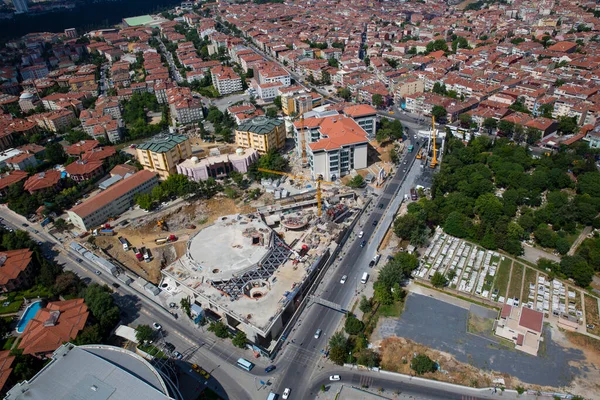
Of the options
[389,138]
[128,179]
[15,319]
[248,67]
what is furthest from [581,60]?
[15,319]

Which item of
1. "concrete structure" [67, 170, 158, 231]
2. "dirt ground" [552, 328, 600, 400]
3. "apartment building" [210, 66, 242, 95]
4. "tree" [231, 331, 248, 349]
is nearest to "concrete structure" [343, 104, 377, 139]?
"concrete structure" [67, 170, 158, 231]

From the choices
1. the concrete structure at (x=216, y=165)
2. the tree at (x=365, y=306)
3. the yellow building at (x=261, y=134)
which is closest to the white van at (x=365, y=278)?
the tree at (x=365, y=306)

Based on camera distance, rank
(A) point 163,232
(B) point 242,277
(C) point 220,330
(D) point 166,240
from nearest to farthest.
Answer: (C) point 220,330, (B) point 242,277, (D) point 166,240, (A) point 163,232

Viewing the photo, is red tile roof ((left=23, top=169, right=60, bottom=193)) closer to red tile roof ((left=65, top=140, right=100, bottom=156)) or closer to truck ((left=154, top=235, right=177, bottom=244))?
red tile roof ((left=65, top=140, right=100, bottom=156))

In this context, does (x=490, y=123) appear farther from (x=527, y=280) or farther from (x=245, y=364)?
(x=245, y=364)

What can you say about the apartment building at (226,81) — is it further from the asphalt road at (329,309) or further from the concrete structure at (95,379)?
the concrete structure at (95,379)

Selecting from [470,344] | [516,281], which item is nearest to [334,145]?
[516,281]
